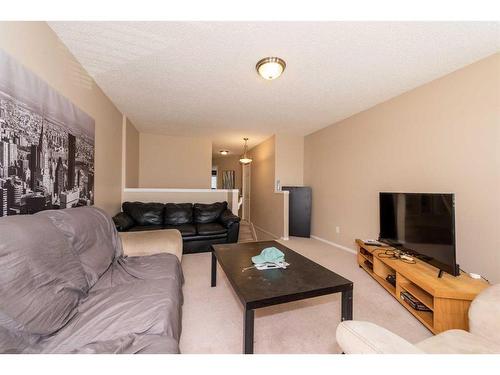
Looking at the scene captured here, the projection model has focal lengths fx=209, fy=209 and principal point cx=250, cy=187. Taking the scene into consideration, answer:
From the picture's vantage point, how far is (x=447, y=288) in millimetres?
1489

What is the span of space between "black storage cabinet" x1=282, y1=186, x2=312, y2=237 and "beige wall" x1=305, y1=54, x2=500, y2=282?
2.31 ft

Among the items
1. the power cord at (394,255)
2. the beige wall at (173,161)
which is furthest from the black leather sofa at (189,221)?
the power cord at (394,255)

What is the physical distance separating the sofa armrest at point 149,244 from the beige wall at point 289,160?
10.1 feet

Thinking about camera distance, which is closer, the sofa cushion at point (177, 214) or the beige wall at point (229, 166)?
the sofa cushion at point (177, 214)

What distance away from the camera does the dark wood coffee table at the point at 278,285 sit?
1169mm

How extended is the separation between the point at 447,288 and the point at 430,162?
57.7 inches

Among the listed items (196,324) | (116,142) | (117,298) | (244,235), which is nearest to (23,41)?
(117,298)

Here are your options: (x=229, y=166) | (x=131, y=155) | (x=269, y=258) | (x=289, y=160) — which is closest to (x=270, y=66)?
(x=269, y=258)

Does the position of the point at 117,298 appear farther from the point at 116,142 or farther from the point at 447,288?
the point at 116,142

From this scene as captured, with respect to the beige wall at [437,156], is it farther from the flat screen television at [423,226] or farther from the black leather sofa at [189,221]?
the black leather sofa at [189,221]

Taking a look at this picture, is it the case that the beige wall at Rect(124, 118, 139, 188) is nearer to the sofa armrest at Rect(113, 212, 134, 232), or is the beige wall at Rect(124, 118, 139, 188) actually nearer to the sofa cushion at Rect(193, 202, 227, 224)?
the sofa armrest at Rect(113, 212, 134, 232)

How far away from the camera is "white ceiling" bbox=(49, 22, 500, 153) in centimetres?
158

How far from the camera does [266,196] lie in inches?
211

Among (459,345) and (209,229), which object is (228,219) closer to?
(209,229)
